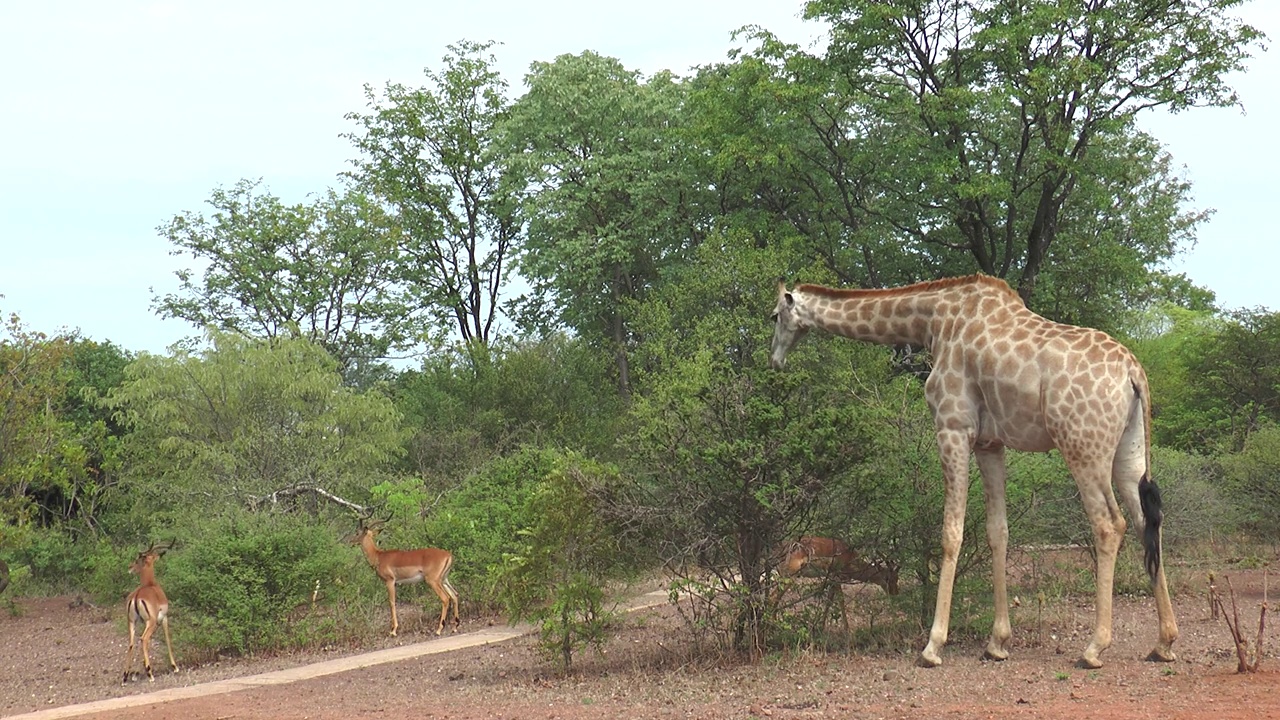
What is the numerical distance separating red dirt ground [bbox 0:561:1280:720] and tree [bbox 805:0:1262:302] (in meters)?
14.5

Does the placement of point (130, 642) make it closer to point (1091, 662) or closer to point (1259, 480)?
point (1091, 662)

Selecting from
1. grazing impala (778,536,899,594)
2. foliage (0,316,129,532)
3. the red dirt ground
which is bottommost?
the red dirt ground

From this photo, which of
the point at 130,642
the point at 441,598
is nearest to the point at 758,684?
the point at 441,598

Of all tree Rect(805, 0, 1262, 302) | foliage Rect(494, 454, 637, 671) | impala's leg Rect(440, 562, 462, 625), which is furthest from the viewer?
tree Rect(805, 0, 1262, 302)

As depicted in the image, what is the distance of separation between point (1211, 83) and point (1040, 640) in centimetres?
1932

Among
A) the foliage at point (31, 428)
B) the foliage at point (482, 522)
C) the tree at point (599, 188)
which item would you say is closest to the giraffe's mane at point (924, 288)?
the foliage at point (482, 522)

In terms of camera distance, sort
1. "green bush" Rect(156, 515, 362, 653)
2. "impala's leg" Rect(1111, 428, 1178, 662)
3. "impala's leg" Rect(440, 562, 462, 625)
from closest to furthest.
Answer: "impala's leg" Rect(1111, 428, 1178, 662) → "green bush" Rect(156, 515, 362, 653) → "impala's leg" Rect(440, 562, 462, 625)

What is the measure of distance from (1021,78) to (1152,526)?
59.3 ft

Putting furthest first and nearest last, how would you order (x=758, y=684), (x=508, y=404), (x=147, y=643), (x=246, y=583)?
1. (x=508, y=404)
2. (x=246, y=583)
3. (x=147, y=643)
4. (x=758, y=684)

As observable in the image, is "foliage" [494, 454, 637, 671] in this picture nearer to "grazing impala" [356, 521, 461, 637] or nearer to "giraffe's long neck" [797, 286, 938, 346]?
"giraffe's long neck" [797, 286, 938, 346]

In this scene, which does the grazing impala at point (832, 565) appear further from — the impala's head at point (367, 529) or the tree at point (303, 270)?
the tree at point (303, 270)

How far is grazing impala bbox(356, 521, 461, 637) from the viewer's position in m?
16.2

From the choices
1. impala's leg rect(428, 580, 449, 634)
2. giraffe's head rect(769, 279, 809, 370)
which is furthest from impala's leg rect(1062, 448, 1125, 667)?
impala's leg rect(428, 580, 449, 634)

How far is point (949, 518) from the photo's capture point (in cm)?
1123
